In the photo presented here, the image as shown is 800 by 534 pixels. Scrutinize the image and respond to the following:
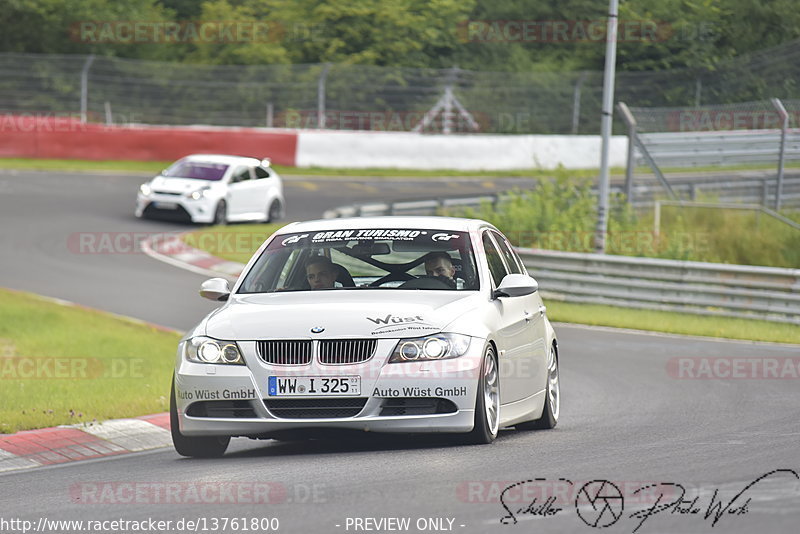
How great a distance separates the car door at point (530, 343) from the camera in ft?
32.7

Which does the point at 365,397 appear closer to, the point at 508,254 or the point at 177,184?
the point at 508,254

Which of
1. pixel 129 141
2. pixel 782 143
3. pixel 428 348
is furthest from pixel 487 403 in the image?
pixel 129 141

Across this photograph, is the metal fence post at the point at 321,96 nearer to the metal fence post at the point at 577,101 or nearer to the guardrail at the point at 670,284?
the metal fence post at the point at 577,101

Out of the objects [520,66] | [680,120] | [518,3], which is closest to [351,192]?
[680,120]

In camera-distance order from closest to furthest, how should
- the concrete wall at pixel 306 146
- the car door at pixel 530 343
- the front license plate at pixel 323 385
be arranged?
the front license plate at pixel 323 385 < the car door at pixel 530 343 < the concrete wall at pixel 306 146

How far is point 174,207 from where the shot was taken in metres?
30.6

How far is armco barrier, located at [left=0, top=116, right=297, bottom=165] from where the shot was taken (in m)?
39.2

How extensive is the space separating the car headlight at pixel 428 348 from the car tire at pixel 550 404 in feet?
6.58

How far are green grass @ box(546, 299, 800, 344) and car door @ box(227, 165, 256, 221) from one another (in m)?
10.8

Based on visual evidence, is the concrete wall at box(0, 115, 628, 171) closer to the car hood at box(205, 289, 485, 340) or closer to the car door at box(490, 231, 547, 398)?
the car door at box(490, 231, 547, 398)

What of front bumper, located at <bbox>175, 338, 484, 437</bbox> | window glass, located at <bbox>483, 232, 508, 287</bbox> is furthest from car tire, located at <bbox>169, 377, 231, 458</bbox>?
window glass, located at <bbox>483, 232, 508, 287</bbox>

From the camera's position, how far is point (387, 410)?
8680 millimetres
